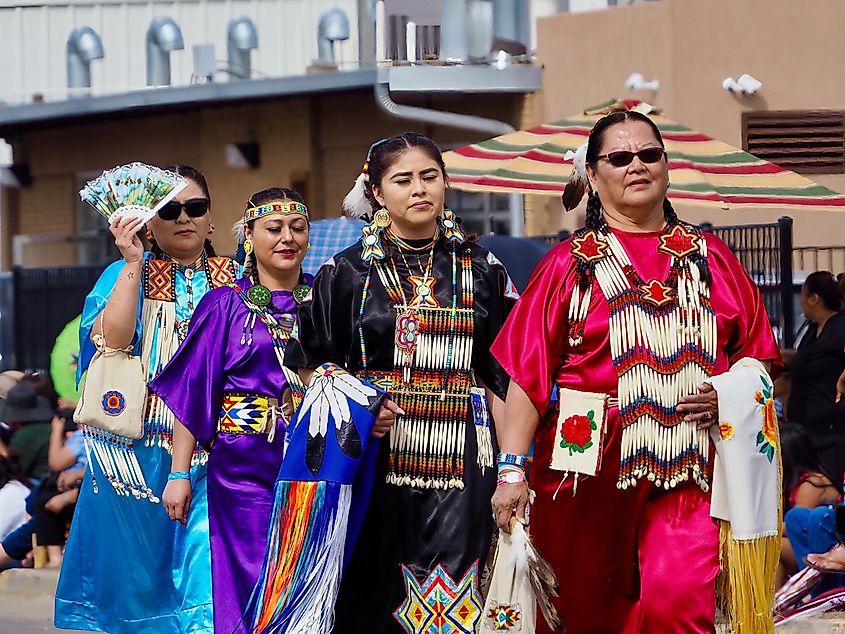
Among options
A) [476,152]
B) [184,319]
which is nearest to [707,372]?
[184,319]

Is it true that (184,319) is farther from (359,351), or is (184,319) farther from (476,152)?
(476,152)

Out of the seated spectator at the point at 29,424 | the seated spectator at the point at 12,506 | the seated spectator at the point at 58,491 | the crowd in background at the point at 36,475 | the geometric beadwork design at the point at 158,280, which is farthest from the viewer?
the seated spectator at the point at 29,424

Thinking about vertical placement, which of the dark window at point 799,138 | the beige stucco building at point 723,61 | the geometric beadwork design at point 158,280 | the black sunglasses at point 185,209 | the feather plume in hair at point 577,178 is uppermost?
the beige stucco building at point 723,61

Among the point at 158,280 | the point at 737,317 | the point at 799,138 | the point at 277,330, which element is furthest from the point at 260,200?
the point at 799,138

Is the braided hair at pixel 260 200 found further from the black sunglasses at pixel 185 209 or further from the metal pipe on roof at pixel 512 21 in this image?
the metal pipe on roof at pixel 512 21

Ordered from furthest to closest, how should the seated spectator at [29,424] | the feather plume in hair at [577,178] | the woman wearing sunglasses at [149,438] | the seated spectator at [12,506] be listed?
the seated spectator at [29,424] → the seated spectator at [12,506] → the woman wearing sunglasses at [149,438] → the feather plume in hair at [577,178]

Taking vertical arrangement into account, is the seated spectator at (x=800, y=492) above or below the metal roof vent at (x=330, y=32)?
below

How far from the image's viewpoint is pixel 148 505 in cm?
720

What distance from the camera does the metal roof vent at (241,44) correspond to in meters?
20.6

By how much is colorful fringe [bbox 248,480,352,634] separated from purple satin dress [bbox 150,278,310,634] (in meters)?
0.69

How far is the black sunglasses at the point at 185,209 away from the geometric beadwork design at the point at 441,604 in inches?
88.1

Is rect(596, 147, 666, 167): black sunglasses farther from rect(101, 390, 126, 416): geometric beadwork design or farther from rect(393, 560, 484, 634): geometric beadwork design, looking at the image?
rect(101, 390, 126, 416): geometric beadwork design

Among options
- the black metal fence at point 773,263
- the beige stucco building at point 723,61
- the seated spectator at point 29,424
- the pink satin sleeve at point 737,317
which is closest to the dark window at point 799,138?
the beige stucco building at point 723,61

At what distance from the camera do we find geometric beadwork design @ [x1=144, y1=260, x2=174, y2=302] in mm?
7172
